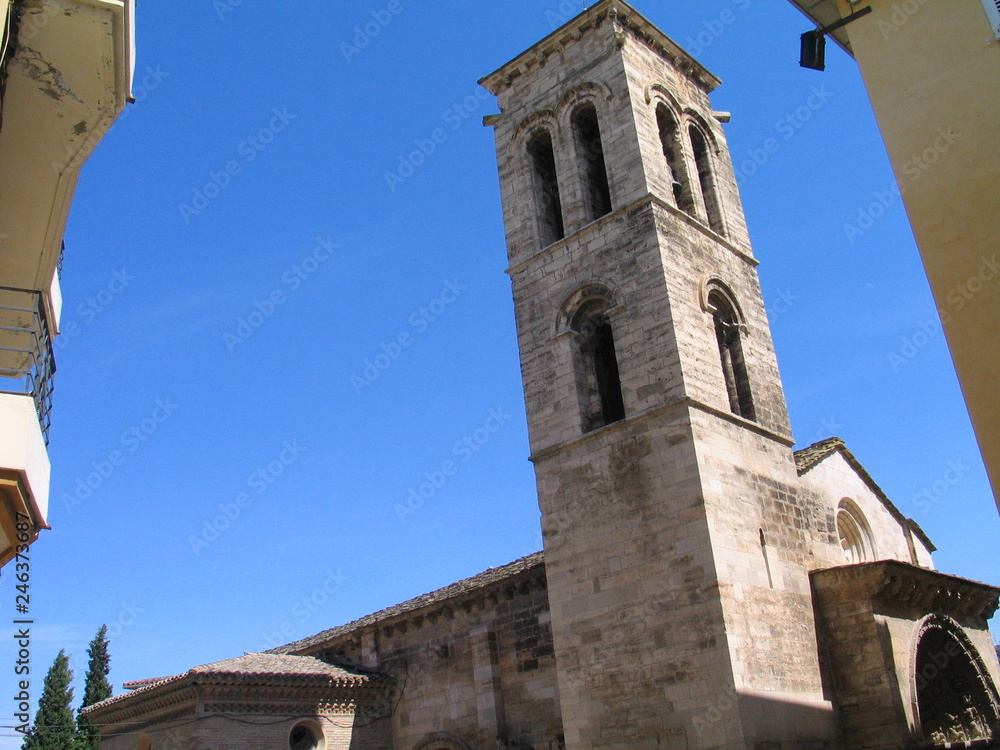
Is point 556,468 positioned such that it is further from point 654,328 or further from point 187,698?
point 187,698

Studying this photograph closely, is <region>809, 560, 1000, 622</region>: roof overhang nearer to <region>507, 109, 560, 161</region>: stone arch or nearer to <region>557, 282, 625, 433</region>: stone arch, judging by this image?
<region>557, 282, 625, 433</region>: stone arch

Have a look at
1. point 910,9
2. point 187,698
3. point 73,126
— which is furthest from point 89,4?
point 187,698

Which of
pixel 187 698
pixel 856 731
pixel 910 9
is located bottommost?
pixel 856 731

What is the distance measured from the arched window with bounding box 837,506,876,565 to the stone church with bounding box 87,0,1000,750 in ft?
0.12

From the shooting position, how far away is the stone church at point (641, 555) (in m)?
12.0

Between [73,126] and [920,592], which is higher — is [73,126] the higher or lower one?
the higher one

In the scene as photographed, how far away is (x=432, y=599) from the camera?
17266mm

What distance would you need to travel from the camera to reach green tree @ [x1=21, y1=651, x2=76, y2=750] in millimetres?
30672

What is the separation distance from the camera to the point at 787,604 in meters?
12.8

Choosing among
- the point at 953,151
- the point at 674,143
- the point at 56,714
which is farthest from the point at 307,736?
the point at 56,714

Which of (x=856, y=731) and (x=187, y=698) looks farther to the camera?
(x=187, y=698)

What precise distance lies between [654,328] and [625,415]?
142 cm

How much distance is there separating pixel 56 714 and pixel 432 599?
861 inches

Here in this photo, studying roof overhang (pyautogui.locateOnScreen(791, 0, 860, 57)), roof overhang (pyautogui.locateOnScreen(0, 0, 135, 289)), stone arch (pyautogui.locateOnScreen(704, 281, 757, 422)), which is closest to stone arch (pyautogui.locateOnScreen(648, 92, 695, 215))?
stone arch (pyautogui.locateOnScreen(704, 281, 757, 422))
